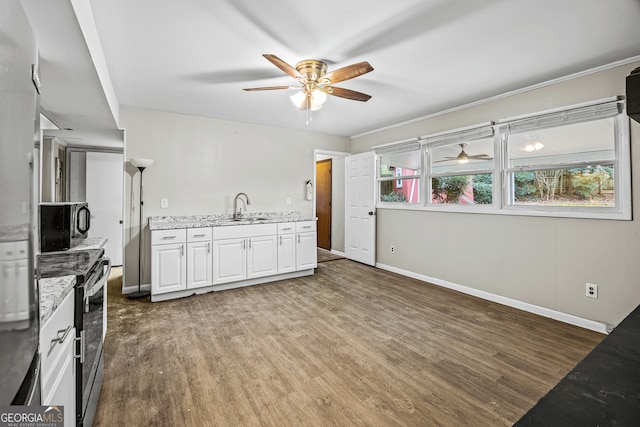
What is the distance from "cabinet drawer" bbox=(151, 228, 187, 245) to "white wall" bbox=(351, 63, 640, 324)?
→ 10.2 ft

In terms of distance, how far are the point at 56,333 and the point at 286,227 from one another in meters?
3.31

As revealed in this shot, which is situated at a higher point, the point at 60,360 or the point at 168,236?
the point at 168,236

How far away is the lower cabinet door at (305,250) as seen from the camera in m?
4.42

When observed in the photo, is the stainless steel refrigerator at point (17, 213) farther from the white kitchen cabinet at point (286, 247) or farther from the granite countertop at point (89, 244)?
the white kitchen cabinet at point (286, 247)

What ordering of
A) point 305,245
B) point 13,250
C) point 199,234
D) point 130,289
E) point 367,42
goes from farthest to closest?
point 305,245 < point 130,289 < point 199,234 < point 367,42 < point 13,250

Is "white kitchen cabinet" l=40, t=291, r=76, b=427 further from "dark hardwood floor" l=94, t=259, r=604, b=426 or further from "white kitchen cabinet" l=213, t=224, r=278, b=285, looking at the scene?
"white kitchen cabinet" l=213, t=224, r=278, b=285

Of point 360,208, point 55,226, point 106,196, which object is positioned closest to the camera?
point 55,226

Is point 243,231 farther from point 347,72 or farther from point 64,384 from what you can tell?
point 64,384

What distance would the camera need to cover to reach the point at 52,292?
1.09 metres

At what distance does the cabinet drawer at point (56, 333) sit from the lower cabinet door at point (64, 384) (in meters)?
0.02

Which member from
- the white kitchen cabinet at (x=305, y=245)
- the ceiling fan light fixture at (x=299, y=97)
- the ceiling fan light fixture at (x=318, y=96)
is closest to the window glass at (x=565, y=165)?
the ceiling fan light fixture at (x=318, y=96)

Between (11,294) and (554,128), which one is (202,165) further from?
(554,128)

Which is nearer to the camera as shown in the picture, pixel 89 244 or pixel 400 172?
pixel 89 244

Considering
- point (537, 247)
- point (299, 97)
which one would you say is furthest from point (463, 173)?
point (299, 97)
